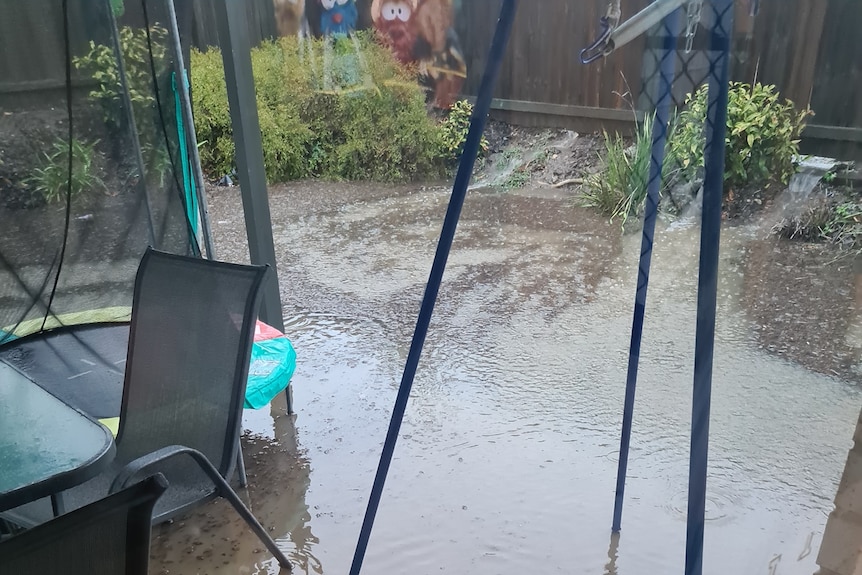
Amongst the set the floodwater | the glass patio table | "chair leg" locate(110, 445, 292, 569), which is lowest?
the floodwater

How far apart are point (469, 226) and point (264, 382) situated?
247cm

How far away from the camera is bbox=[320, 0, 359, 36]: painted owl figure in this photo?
17.3 feet

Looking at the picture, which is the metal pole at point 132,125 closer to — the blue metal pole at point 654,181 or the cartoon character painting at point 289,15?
the blue metal pole at point 654,181

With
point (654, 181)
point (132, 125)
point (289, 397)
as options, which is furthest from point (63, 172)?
point (654, 181)

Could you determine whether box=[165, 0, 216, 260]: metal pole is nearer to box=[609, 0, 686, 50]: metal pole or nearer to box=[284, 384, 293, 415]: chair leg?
box=[284, 384, 293, 415]: chair leg

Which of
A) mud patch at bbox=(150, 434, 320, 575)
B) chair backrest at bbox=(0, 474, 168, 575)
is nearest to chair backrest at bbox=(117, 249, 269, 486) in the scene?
mud patch at bbox=(150, 434, 320, 575)

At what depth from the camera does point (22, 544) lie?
0.68 m

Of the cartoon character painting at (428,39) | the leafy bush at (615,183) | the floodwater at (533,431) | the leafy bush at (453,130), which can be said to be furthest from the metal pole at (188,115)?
the cartoon character painting at (428,39)

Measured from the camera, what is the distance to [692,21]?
1.05 meters

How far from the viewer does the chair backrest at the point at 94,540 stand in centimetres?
68

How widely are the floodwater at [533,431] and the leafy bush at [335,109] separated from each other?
1.77 metres

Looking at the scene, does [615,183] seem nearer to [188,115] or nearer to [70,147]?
[188,115]

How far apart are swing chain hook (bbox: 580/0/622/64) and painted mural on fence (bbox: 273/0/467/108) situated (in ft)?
12.1

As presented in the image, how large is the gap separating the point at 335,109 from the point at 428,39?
3.13 ft
